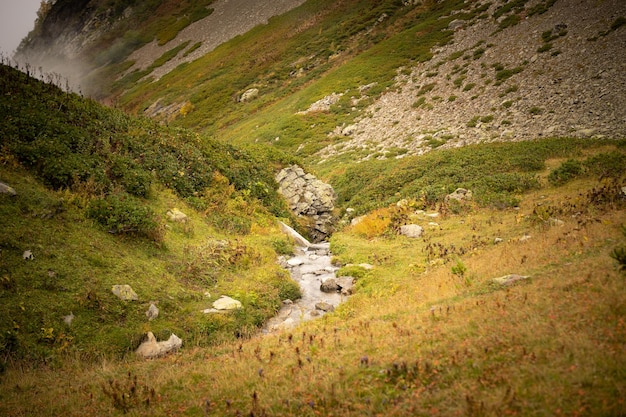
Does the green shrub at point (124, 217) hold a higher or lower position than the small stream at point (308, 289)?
higher

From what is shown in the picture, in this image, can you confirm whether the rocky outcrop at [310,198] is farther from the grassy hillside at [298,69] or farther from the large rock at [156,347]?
the large rock at [156,347]

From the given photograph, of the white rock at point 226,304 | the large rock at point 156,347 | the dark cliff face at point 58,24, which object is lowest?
the white rock at point 226,304

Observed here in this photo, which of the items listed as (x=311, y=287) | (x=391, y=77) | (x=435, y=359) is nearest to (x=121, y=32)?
(x=391, y=77)

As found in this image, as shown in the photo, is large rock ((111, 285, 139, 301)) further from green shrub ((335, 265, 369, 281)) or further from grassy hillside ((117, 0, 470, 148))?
grassy hillside ((117, 0, 470, 148))

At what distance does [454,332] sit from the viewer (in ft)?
21.7

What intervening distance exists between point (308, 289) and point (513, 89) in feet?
89.0

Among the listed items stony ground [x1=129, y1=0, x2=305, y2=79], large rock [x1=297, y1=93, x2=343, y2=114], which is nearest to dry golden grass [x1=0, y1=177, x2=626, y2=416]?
large rock [x1=297, y1=93, x2=343, y2=114]

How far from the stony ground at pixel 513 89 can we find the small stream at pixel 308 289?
53.0ft

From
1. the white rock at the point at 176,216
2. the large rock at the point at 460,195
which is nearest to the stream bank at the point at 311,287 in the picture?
the white rock at the point at 176,216

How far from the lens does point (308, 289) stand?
14516mm

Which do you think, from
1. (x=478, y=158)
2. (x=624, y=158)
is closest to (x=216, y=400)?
(x=624, y=158)

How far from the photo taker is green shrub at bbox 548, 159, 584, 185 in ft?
56.9

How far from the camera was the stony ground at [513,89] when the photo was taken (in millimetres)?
24766

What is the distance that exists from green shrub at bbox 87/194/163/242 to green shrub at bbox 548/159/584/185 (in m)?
18.8
